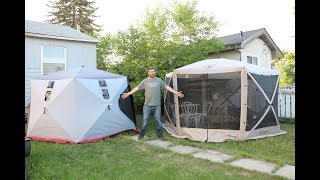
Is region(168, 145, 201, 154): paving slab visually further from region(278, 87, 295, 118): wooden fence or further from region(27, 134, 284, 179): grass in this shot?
region(278, 87, 295, 118): wooden fence

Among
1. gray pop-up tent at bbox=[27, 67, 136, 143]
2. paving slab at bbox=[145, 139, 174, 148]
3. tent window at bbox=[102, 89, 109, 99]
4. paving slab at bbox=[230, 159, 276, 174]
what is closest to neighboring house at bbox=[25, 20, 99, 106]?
gray pop-up tent at bbox=[27, 67, 136, 143]

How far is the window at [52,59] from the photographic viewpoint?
12.5 metres

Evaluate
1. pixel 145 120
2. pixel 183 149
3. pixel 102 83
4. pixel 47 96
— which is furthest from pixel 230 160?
pixel 47 96

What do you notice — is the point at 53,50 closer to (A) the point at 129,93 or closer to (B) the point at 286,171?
(A) the point at 129,93

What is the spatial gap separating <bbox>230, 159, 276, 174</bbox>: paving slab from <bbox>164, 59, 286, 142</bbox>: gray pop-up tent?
1.73 m

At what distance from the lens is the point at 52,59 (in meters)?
12.8

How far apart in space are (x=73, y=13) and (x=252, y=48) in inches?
1015

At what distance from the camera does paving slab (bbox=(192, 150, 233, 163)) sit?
215 inches

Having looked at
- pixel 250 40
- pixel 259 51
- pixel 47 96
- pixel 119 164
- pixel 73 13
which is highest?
pixel 73 13

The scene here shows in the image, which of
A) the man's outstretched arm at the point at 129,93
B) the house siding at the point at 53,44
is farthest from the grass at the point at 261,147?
the house siding at the point at 53,44

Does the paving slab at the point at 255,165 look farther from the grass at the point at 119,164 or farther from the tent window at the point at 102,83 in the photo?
the tent window at the point at 102,83

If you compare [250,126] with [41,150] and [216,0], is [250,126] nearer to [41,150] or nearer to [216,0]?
[41,150]
